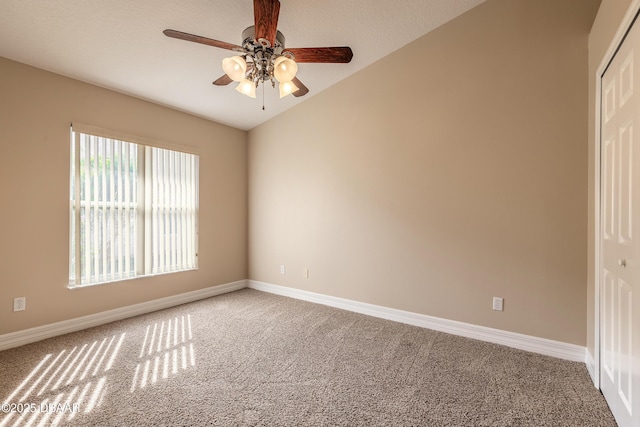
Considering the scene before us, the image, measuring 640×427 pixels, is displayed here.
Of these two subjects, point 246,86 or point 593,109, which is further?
point 593,109

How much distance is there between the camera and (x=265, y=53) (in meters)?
1.92

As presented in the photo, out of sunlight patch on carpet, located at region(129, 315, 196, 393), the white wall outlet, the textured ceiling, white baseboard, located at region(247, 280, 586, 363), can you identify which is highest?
the textured ceiling

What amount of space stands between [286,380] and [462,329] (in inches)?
70.6

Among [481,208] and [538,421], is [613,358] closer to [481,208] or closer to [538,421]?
[538,421]

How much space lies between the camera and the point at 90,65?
2682mm

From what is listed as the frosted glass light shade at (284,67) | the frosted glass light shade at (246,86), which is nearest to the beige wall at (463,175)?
the frosted glass light shade at (246,86)

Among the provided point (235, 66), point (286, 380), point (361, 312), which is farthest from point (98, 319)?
point (235, 66)

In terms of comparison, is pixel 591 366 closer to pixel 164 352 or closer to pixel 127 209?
pixel 164 352

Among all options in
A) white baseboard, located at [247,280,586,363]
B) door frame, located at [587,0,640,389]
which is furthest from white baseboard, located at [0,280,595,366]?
door frame, located at [587,0,640,389]

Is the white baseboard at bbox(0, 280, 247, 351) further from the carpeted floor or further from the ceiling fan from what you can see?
the ceiling fan

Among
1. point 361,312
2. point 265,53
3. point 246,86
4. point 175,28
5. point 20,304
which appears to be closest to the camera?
point 265,53

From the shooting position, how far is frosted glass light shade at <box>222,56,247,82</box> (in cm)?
178

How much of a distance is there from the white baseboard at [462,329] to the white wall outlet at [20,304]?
108 inches

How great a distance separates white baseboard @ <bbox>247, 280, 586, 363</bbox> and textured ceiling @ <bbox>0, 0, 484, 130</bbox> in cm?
276
